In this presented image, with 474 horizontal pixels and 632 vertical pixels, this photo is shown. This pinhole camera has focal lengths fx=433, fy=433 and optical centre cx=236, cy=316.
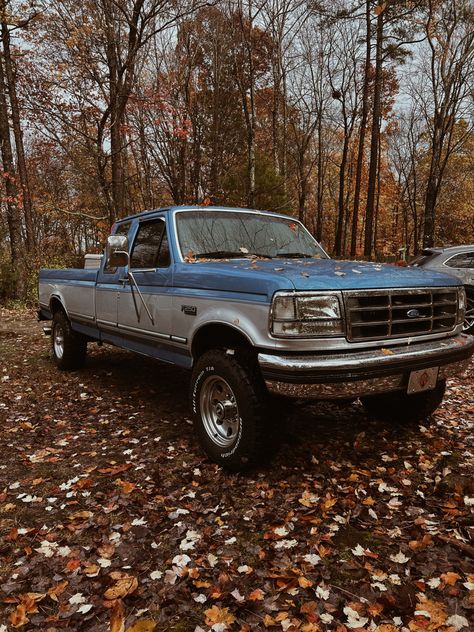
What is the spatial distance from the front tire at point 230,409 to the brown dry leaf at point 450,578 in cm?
135

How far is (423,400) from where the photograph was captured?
417cm

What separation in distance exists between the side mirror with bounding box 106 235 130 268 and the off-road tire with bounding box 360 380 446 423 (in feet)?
9.12

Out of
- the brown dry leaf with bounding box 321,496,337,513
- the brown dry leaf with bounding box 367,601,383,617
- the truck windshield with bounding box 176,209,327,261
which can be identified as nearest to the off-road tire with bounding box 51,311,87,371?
the truck windshield with bounding box 176,209,327,261

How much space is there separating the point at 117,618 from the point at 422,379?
2.52 meters

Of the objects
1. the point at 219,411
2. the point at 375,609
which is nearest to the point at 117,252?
the point at 219,411

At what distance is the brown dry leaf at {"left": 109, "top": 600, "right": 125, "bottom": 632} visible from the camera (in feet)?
6.85

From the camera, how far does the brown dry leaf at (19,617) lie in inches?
84.0

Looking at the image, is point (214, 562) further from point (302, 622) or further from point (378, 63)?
point (378, 63)

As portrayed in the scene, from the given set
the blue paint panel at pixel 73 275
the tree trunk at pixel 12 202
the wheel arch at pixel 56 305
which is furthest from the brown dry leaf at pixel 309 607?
the tree trunk at pixel 12 202

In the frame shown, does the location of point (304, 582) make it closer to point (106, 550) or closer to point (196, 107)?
point (106, 550)

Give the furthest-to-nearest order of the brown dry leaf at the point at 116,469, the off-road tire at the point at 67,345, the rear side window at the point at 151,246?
the off-road tire at the point at 67,345 → the rear side window at the point at 151,246 → the brown dry leaf at the point at 116,469

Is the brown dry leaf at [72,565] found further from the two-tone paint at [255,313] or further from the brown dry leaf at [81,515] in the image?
the two-tone paint at [255,313]

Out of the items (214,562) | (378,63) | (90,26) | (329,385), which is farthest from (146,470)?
(378,63)

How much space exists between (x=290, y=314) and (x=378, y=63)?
19.6 m
